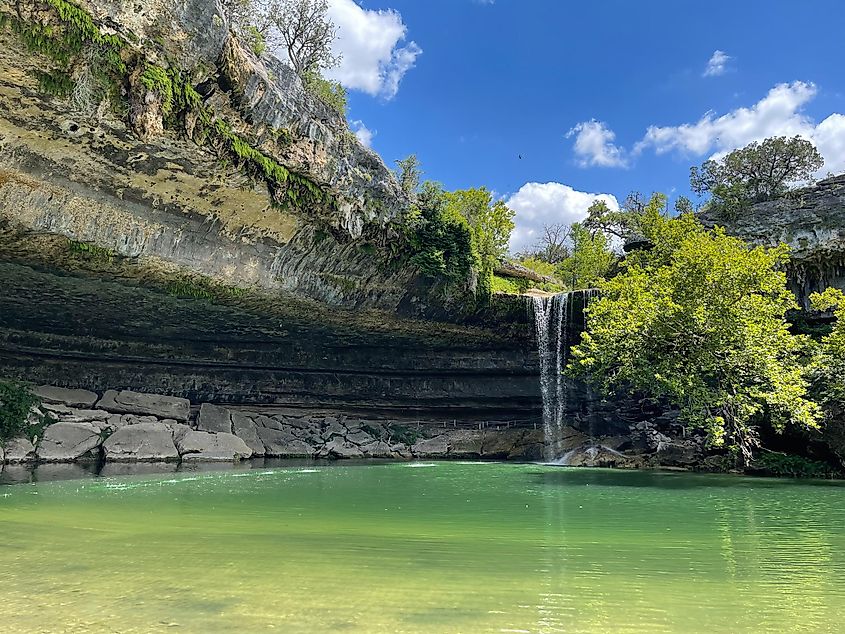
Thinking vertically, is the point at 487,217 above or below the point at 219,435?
above

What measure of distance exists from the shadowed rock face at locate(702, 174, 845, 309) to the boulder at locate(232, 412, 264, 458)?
66.0ft

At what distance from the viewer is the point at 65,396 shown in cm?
2119

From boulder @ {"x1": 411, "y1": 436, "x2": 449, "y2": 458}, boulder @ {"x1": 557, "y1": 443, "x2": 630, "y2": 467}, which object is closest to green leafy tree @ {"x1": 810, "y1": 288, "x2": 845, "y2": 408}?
boulder @ {"x1": 557, "y1": 443, "x2": 630, "y2": 467}

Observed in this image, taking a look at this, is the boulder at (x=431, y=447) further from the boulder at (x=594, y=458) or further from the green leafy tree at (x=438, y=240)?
the green leafy tree at (x=438, y=240)

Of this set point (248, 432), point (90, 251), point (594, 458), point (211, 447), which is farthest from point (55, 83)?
point (594, 458)

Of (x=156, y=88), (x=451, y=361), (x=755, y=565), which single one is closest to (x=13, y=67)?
(x=156, y=88)

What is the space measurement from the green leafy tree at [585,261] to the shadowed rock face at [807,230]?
12338 mm

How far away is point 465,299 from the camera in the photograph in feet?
72.5

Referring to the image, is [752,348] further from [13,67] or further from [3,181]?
[3,181]

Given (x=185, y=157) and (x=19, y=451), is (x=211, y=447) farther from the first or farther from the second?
(x=185, y=157)

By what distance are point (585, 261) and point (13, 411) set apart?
99.9ft

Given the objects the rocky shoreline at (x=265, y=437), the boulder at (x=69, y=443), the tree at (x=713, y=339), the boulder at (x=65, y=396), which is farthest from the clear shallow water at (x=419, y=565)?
the boulder at (x=65, y=396)

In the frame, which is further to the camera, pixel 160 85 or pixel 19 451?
pixel 19 451

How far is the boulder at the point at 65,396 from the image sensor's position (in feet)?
67.9
